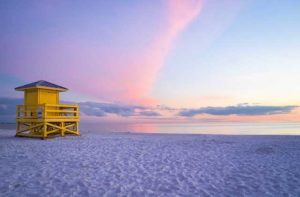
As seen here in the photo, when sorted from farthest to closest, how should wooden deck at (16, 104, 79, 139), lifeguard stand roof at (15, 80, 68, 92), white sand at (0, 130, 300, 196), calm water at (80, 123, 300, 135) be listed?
calm water at (80, 123, 300, 135) → lifeguard stand roof at (15, 80, 68, 92) → wooden deck at (16, 104, 79, 139) → white sand at (0, 130, 300, 196)

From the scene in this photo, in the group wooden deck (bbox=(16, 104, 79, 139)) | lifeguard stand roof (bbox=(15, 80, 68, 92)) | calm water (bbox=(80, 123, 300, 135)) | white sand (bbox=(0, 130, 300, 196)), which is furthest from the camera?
calm water (bbox=(80, 123, 300, 135))

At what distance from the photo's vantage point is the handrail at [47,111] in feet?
44.1

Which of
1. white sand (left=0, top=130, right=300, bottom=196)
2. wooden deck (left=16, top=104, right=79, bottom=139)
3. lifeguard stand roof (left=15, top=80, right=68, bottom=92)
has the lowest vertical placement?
white sand (left=0, top=130, right=300, bottom=196)

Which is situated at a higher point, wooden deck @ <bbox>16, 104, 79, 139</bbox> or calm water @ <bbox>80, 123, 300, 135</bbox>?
wooden deck @ <bbox>16, 104, 79, 139</bbox>

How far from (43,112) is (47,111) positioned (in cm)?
23

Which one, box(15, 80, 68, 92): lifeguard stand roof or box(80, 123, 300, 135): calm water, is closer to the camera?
box(15, 80, 68, 92): lifeguard stand roof

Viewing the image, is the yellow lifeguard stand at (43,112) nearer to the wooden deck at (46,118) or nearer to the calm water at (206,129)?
the wooden deck at (46,118)

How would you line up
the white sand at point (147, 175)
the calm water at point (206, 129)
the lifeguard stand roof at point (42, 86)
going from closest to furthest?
1. the white sand at point (147, 175)
2. the lifeguard stand roof at point (42, 86)
3. the calm water at point (206, 129)

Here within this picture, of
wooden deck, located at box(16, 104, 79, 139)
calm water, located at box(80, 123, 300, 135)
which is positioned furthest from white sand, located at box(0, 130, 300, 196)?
calm water, located at box(80, 123, 300, 135)

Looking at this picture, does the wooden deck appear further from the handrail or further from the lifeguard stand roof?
the lifeguard stand roof

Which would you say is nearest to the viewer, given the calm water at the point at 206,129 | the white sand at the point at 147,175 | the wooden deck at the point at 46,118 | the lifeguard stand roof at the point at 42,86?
the white sand at the point at 147,175

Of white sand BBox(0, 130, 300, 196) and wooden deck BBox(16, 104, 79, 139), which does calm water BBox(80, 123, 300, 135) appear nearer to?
wooden deck BBox(16, 104, 79, 139)

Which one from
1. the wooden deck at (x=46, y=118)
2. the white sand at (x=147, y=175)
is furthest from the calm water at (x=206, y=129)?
the white sand at (x=147, y=175)

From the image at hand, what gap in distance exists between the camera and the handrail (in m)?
13.5
